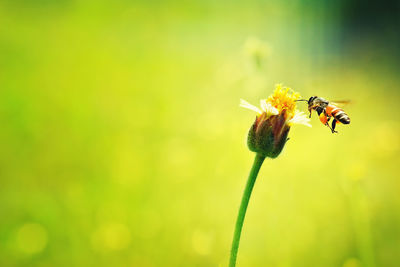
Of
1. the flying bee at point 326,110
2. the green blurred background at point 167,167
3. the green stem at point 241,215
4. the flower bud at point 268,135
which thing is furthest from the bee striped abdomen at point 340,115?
the green stem at point 241,215

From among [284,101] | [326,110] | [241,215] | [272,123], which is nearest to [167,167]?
[326,110]

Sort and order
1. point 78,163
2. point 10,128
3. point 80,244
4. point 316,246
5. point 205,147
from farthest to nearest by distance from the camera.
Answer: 1. point 205,147
2. point 10,128
3. point 78,163
4. point 316,246
5. point 80,244

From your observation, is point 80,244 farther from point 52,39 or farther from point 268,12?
point 268,12

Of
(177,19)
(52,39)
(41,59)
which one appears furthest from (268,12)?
(41,59)

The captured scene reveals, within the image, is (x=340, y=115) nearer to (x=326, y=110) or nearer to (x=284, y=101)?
(x=326, y=110)

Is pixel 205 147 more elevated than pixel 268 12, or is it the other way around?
pixel 268 12
